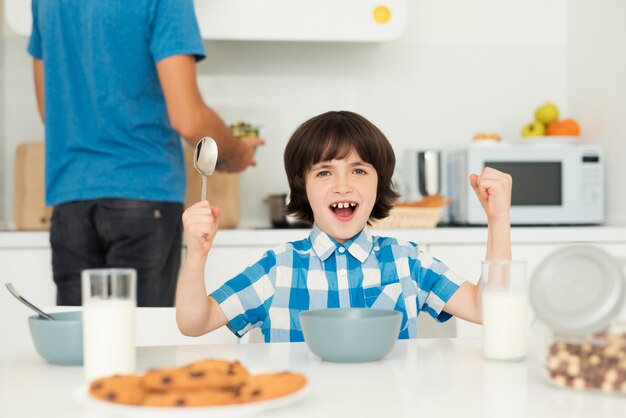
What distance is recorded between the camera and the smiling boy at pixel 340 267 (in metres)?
1.35

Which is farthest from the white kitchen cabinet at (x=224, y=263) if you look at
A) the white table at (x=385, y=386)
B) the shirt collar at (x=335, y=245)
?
the white table at (x=385, y=386)

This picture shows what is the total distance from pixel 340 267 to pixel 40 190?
154 centimetres

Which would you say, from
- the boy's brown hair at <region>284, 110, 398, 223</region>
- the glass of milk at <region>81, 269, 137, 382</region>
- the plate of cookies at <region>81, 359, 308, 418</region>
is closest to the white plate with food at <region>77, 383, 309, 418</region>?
the plate of cookies at <region>81, 359, 308, 418</region>

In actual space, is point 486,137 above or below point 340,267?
above

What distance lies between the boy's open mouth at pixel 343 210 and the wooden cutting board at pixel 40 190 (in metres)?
1.25

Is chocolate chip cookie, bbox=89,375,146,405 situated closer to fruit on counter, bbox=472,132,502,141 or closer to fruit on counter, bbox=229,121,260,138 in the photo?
fruit on counter, bbox=229,121,260,138

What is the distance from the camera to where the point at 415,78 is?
299 centimetres

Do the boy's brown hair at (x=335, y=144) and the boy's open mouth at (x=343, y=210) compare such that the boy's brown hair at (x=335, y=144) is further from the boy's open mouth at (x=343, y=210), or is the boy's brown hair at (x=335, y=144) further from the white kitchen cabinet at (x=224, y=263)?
the white kitchen cabinet at (x=224, y=263)

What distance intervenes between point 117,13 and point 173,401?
1.36 meters

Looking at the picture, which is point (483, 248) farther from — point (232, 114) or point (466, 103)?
point (232, 114)

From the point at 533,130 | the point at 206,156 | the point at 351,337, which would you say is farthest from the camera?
the point at 533,130

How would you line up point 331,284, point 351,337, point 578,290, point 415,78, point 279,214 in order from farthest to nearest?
point 415,78, point 279,214, point 331,284, point 351,337, point 578,290

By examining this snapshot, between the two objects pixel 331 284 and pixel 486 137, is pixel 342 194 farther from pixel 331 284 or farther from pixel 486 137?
pixel 486 137

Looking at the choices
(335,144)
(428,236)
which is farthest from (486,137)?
(335,144)
